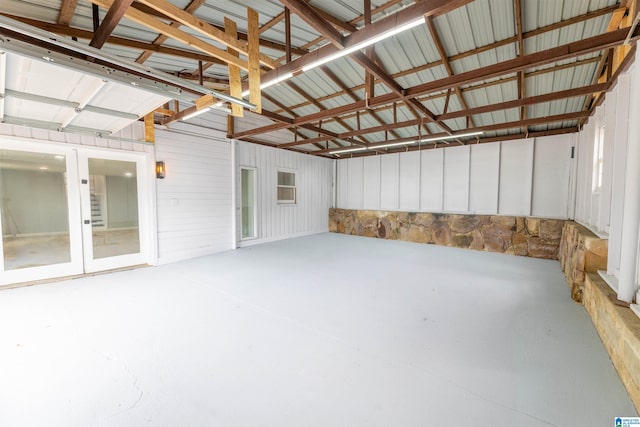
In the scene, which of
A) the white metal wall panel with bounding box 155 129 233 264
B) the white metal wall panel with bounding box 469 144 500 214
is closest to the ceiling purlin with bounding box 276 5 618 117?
the white metal wall panel with bounding box 469 144 500 214

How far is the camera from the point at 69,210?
4539 millimetres

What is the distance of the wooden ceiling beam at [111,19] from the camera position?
2.24 meters

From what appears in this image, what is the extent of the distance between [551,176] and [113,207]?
10448 millimetres

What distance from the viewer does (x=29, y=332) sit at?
2680 millimetres

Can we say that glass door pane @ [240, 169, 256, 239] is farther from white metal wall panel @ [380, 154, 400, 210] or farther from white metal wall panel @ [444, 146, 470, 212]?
white metal wall panel @ [444, 146, 470, 212]

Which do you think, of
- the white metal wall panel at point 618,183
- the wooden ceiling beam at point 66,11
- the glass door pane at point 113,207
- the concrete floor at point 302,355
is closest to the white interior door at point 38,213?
the glass door pane at point 113,207

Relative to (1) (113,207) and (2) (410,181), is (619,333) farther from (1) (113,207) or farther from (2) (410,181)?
(1) (113,207)

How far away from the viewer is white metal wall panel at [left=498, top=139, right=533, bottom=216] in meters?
6.97

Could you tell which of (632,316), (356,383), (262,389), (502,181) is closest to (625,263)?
(632,316)

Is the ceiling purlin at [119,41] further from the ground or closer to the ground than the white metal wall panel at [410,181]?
further from the ground

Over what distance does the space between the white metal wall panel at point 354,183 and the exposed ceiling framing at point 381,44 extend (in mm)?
4158

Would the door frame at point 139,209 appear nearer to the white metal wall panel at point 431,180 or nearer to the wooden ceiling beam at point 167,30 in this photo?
the wooden ceiling beam at point 167,30

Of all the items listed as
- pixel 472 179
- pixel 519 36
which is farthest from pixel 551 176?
pixel 519 36

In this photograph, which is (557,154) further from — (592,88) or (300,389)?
(300,389)
